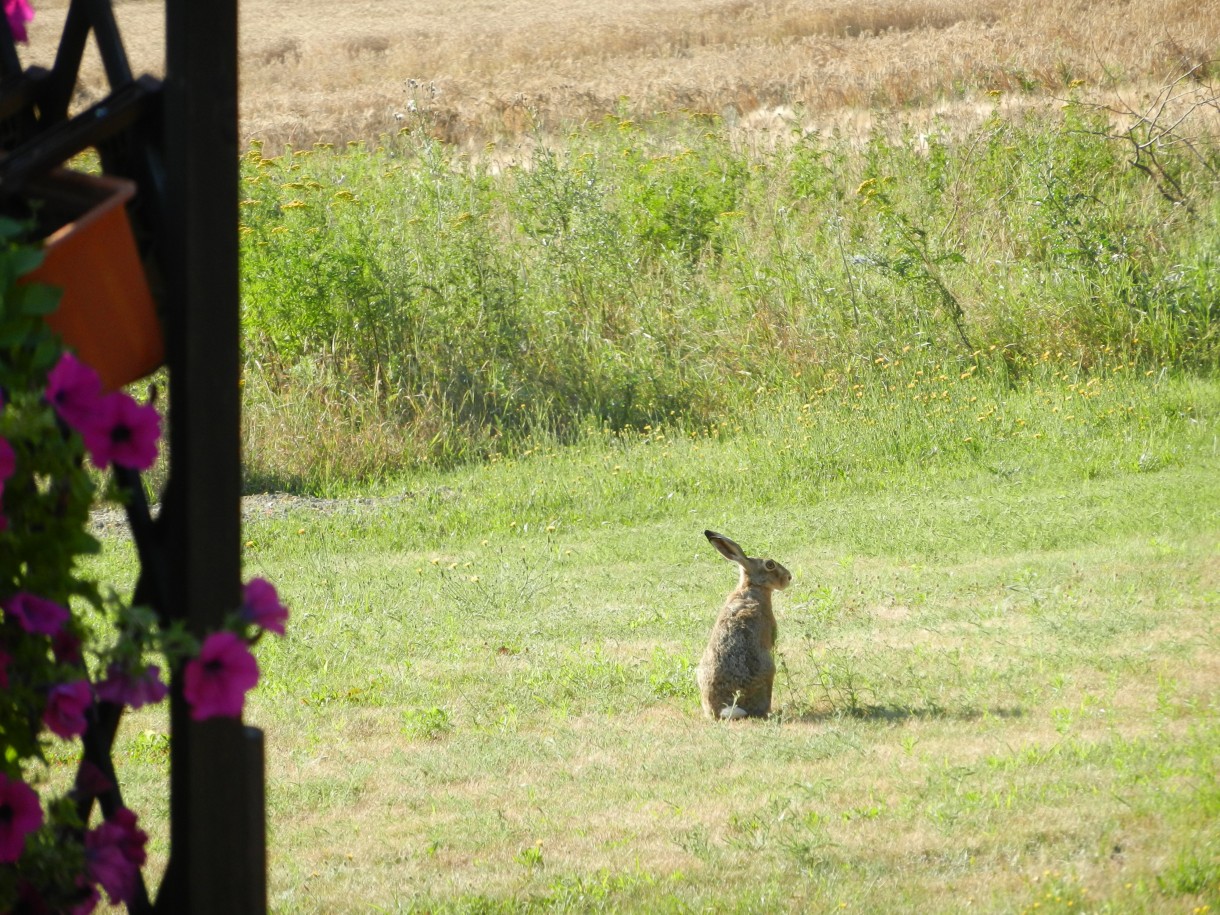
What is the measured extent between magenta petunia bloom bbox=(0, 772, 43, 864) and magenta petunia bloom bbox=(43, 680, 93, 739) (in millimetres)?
94

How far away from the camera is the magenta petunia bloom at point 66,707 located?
199 centimetres

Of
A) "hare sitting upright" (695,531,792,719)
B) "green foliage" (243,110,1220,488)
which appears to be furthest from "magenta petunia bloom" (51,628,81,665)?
"green foliage" (243,110,1220,488)

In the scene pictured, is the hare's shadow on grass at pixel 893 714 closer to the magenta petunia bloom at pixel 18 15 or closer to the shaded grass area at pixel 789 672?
the shaded grass area at pixel 789 672

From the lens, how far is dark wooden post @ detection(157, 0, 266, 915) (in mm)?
2170

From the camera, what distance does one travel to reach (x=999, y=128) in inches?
535

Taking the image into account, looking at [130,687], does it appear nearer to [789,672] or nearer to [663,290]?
[789,672]

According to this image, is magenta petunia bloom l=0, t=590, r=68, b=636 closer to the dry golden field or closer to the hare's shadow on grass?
the hare's shadow on grass

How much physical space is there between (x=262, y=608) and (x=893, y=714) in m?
3.65

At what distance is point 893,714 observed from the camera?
5297mm

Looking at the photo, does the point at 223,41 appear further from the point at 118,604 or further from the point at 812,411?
the point at 812,411

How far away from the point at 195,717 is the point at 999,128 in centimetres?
1282

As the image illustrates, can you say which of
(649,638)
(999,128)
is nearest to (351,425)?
(649,638)

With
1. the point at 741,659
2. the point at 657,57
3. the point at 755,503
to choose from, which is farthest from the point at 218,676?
the point at 657,57

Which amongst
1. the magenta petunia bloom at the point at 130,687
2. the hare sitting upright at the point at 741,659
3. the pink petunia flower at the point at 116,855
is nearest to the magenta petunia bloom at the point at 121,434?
the magenta petunia bloom at the point at 130,687
